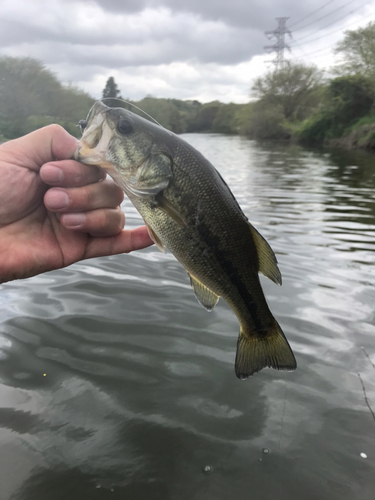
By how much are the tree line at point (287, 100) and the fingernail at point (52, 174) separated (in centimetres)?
1870

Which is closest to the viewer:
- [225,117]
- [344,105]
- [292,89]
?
[344,105]

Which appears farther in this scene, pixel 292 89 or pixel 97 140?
pixel 292 89

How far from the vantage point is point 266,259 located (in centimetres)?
229

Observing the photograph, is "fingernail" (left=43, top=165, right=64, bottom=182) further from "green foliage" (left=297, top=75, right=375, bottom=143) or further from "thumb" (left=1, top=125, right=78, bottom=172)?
"green foliage" (left=297, top=75, right=375, bottom=143)

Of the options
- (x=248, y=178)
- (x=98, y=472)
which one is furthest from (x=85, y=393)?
(x=248, y=178)

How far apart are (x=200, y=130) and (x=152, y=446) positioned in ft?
371

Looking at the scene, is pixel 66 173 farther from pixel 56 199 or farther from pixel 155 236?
pixel 155 236

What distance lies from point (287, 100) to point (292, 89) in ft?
6.61

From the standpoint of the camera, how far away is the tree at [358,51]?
41.0 metres

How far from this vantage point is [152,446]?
2.78 m

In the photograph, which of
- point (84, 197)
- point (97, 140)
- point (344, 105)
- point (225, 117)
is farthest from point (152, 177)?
point (225, 117)

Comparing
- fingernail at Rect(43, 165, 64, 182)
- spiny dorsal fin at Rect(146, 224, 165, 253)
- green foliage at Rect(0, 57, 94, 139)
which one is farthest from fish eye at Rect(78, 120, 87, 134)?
green foliage at Rect(0, 57, 94, 139)

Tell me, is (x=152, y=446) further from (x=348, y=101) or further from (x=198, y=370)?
(x=348, y=101)

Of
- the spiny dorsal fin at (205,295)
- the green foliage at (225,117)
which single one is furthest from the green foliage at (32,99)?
the green foliage at (225,117)
